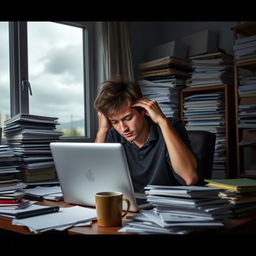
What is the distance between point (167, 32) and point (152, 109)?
79.4 inches

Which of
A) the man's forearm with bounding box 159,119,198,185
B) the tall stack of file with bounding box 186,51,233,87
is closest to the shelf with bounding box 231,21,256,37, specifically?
the tall stack of file with bounding box 186,51,233,87

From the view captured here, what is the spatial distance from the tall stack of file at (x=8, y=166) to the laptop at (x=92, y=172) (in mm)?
551

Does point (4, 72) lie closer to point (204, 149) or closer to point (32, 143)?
point (32, 143)

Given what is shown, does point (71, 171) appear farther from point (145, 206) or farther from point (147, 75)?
point (147, 75)

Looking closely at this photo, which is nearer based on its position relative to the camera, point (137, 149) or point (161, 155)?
point (161, 155)

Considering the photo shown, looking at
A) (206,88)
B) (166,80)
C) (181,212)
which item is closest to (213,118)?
(206,88)

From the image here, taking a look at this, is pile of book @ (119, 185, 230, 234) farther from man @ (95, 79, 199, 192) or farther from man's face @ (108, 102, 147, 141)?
man's face @ (108, 102, 147, 141)

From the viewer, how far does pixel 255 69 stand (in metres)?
2.69

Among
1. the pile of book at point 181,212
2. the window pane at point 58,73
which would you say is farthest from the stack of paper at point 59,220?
the window pane at point 58,73

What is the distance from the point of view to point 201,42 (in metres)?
2.93

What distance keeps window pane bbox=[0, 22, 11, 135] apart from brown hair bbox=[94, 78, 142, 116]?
2.94 feet

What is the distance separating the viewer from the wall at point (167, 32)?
297 cm

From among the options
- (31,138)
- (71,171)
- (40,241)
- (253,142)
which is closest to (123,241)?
(40,241)
